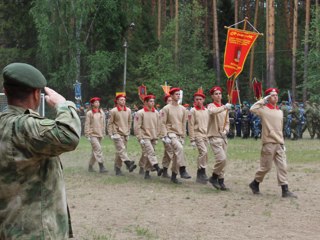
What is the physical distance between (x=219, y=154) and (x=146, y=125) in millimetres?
2795

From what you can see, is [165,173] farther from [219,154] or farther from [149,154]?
[219,154]

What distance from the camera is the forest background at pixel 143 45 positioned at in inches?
1404

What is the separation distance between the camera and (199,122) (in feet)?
40.2

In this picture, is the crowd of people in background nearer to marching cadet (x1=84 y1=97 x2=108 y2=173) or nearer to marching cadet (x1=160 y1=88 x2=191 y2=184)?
marching cadet (x1=84 y1=97 x2=108 y2=173)

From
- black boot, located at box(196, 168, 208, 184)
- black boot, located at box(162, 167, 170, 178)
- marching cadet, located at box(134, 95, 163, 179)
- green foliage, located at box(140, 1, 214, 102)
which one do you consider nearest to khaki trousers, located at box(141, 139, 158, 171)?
marching cadet, located at box(134, 95, 163, 179)

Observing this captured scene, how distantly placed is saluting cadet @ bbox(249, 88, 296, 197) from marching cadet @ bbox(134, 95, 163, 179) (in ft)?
10.7

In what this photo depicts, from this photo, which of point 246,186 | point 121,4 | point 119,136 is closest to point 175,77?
point 121,4

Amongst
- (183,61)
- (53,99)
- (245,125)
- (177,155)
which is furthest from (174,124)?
(183,61)

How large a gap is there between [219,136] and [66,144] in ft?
27.6

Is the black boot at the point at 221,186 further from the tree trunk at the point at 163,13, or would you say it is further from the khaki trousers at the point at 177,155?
the tree trunk at the point at 163,13

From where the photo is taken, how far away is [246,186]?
11.3 m

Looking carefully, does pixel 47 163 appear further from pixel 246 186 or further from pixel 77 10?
pixel 77 10

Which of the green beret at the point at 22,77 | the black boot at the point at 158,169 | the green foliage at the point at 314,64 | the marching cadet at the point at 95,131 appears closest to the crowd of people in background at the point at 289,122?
the green foliage at the point at 314,64

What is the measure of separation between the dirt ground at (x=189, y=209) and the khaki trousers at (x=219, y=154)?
17.4 inches
